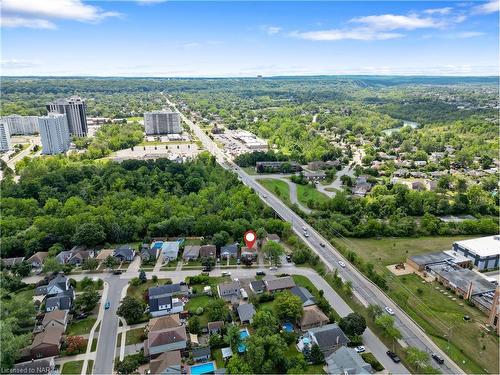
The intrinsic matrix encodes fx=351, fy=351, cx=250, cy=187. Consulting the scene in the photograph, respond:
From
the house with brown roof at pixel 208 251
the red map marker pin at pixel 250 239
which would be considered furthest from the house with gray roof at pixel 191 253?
the red map marker pin at pixel 250 239

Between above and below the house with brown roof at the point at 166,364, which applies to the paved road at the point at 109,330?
below

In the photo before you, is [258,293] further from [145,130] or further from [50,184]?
[145,130]

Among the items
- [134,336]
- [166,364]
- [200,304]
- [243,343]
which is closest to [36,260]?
[134,336]

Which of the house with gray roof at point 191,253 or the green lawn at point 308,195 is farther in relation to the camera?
the green lawn at point 308,195

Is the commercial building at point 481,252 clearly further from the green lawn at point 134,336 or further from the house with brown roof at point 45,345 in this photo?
the house with brown roof at point 45,345

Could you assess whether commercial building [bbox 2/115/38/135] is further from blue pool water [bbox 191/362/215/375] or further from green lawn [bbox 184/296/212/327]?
blue pool water [bbox 191/362/215/375]

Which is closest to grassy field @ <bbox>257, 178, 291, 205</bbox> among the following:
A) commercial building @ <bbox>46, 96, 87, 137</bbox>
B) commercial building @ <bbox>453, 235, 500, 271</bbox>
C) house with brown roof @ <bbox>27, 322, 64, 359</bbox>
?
commercial building @ <bbox>453, 235, 500, 271</bbox>
